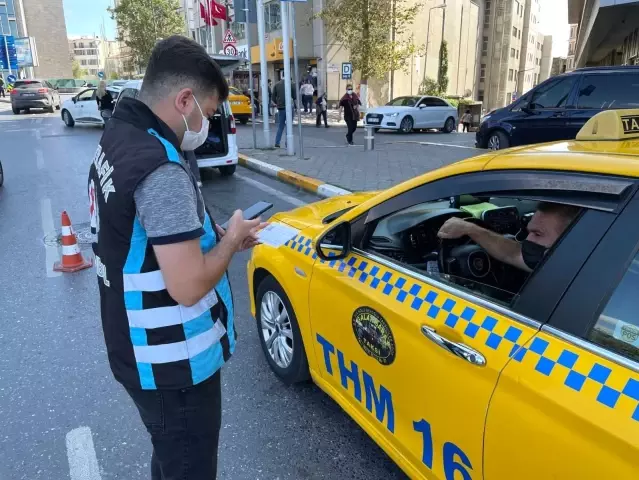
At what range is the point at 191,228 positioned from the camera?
127 cm

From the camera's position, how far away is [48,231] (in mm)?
6156

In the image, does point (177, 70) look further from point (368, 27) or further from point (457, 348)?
point (368, 27)

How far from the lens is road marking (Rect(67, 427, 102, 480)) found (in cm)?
233

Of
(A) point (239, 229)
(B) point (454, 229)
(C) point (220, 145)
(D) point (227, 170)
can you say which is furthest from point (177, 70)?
(D) point (227, 170)

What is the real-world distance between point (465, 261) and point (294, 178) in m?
6.57

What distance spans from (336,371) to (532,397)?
A: 3.72 ft

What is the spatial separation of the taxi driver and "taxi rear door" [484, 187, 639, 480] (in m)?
0.20

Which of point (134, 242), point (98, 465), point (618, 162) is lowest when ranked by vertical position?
point (98, 465)

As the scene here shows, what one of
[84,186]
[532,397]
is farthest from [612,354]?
[84,186]

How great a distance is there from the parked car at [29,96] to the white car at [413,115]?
18.0 metres

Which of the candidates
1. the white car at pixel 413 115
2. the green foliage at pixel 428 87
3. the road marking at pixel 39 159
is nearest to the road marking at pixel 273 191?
the road marking at pixel 39 159

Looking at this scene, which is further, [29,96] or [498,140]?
[29,96]

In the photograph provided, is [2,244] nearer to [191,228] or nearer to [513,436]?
[191,228]

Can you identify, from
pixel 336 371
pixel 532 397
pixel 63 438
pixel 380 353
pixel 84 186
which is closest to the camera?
pixel 532 397
